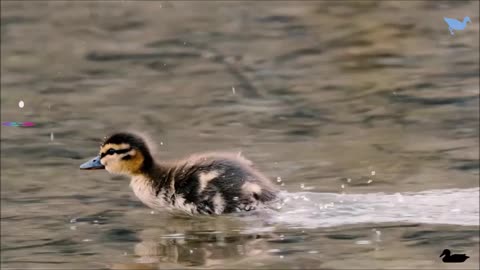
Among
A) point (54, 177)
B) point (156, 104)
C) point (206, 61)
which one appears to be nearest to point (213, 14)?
point (206, 61)

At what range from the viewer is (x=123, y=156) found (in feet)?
21.3

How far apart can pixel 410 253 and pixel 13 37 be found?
15.6 feet

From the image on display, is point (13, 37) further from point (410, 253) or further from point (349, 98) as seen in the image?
point (410, 253)

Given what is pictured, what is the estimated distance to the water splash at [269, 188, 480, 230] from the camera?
19.3 feet

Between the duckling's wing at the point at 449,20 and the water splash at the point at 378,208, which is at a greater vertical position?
the duckling's wing at the point at 449,20

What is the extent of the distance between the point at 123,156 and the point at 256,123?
1.41 m

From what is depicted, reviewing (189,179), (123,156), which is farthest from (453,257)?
(123,156)

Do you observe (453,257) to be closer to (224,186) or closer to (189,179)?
(224,186)

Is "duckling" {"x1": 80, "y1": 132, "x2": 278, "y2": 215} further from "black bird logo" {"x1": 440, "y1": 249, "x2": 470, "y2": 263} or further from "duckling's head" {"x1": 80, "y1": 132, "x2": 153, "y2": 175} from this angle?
"black bird logo" {"x1": 440, "y1": 249, "x2": 470, "y2": 263}

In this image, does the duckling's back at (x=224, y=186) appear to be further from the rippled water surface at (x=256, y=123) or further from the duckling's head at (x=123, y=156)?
the duckling's head at (x=123, y=156)

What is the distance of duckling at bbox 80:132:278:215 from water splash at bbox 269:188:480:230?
16 cm

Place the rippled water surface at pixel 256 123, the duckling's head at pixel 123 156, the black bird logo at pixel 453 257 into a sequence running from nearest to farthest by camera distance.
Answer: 1. the black bird logo at pixel 453 257
2. the rippled water surface at pixel 256 123
3. the duckling's head at pixel 123 156

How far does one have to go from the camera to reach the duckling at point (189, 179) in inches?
246

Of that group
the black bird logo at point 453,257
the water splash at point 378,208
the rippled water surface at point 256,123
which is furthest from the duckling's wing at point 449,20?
the black bird logo at point 453,257
